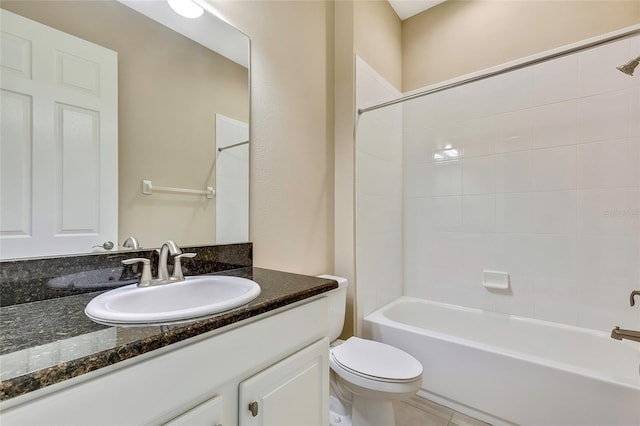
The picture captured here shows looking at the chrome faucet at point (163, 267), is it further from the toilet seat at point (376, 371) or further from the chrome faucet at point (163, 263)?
the toilet seat at point (376, 371)

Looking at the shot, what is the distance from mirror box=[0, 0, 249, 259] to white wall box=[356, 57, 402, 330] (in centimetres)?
88

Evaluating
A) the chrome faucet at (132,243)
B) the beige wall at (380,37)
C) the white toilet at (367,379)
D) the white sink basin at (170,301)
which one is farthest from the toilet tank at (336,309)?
the beige wall at (380,37)

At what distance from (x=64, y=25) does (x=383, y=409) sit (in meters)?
1.88

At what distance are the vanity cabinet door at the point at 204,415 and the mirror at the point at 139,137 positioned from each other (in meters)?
0.61

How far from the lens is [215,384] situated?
66 cm

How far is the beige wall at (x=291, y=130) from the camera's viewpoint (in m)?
1.46

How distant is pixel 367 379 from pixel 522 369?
2.60 ft

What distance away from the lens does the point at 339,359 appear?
4.66 feet

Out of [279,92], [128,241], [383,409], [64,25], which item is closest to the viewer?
[64,25]

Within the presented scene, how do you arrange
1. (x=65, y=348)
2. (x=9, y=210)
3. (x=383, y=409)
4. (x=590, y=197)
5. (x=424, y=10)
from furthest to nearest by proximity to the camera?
1. (x=424, y=10)
2. (x=590, y=197)
3. (x=383, y=409)
4. (x=9, y=210)
5. (x=65, y=348)

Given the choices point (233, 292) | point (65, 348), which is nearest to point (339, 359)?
point (233, 292)

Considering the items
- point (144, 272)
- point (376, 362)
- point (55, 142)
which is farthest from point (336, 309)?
point (55, 142)

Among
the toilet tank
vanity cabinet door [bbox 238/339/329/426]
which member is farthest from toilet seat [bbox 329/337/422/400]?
vanity cabinet door [bbox 238/339/329/426]

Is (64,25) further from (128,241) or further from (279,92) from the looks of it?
(279,92)
